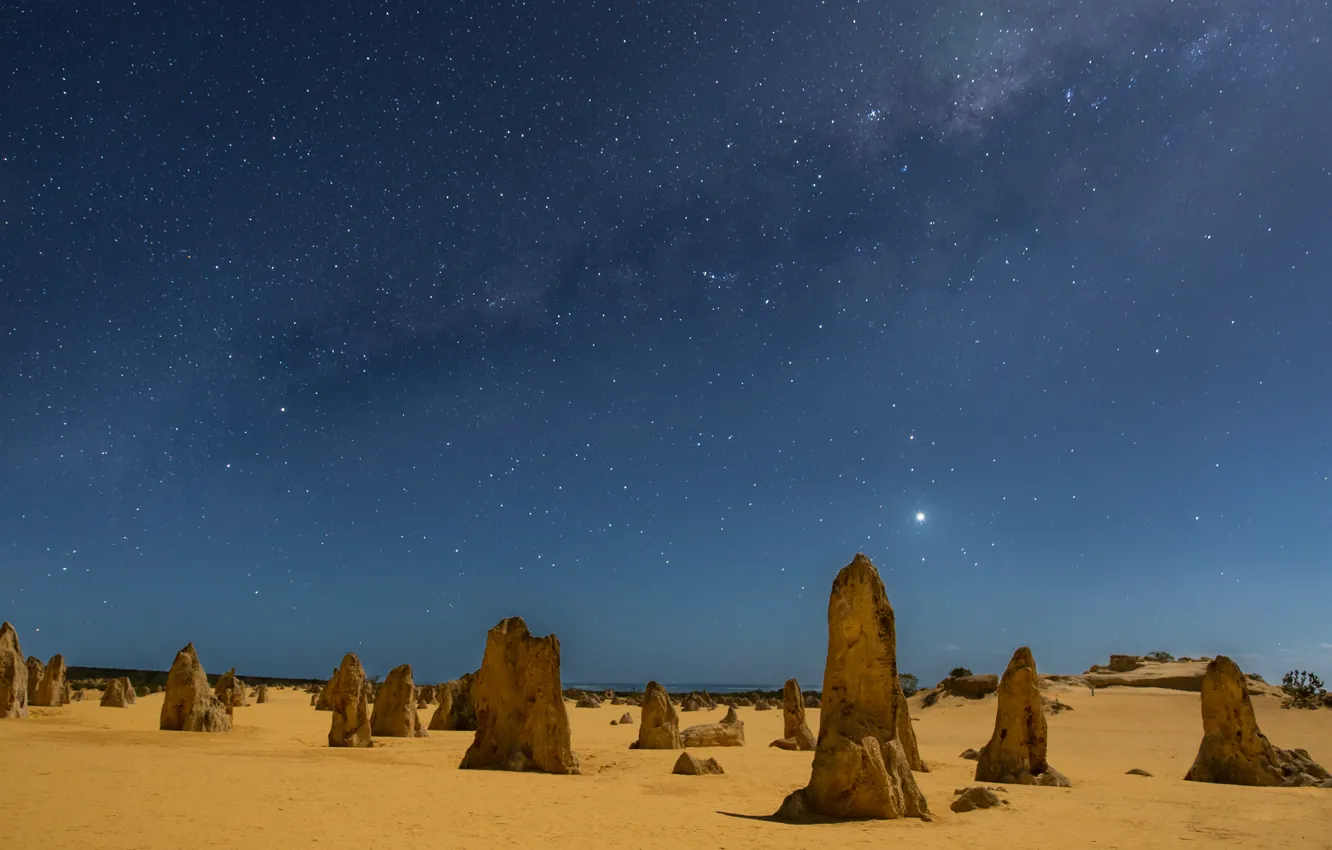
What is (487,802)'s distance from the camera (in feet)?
44.3

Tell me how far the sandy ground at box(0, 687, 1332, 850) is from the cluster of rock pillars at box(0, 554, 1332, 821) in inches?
31.2

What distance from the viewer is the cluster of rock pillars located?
13.3 meters

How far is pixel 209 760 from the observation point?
57.4 feet

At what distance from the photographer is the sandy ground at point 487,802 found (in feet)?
34.0

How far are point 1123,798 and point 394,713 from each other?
2355 centimetres

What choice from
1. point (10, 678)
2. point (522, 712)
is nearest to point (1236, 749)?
point (522, 712)

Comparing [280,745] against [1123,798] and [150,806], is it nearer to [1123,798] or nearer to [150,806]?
[150,806]

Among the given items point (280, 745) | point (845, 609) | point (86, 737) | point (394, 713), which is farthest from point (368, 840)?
point (394, 713)

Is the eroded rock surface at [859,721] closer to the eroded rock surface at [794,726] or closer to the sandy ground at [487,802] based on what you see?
the sandy ground at [487,802]

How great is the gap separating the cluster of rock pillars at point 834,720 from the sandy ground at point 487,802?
794 millimetres

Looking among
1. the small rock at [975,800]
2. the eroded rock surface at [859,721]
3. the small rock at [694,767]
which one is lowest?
the small rock at [694,767]

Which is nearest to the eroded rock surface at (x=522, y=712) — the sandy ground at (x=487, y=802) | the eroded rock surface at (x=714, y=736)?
Result: the sandy ground at (x=487, y=802)

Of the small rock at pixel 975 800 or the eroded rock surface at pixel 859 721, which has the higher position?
the eroded rock surface at pixel 859 721

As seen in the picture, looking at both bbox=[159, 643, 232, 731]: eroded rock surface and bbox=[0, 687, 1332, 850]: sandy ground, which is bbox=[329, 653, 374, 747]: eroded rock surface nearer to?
bbox=[0, 687, 1332, 850]: sandy ground
